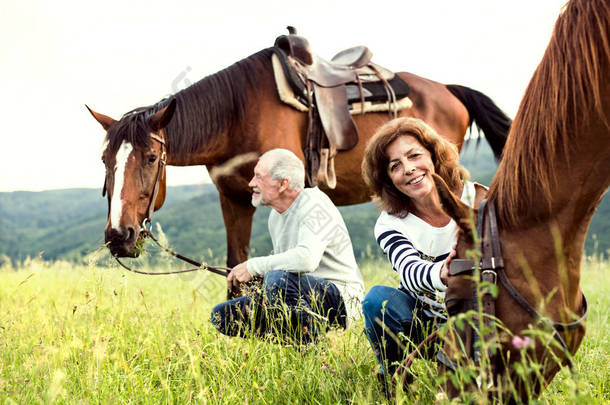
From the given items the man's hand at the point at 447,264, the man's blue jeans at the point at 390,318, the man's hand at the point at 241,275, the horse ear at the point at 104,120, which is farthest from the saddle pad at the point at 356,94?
the man's hand at the point at 447,264

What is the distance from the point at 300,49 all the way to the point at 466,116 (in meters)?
2.34

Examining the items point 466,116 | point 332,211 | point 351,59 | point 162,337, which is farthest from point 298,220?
point 466,116

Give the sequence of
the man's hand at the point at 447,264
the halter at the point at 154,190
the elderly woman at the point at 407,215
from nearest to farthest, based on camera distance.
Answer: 1. the man's hand at the point at 447,264
2. the elderly woman at the point at 407,215
3. the halter at the point at 154,190

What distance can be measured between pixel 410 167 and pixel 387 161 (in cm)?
16

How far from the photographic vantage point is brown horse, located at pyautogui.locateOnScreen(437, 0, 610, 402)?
131 cm

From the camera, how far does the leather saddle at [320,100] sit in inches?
176

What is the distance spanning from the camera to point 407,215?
7.38 feet

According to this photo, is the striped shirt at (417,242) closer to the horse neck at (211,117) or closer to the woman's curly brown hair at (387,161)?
the woman's curly brown hair at (387,161)

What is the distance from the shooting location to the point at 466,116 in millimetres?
5910

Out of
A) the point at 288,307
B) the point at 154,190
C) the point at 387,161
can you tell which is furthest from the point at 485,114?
the point at 288,307

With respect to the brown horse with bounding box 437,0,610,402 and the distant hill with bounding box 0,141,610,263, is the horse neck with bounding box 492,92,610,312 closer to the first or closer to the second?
the brown horse with bounding box 437,0,610,402

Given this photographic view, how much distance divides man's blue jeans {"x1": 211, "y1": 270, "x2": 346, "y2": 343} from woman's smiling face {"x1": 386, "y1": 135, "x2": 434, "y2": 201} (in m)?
0.72

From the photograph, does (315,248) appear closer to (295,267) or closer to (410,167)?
(295,267)

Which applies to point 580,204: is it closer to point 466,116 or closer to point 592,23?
point 592,23
